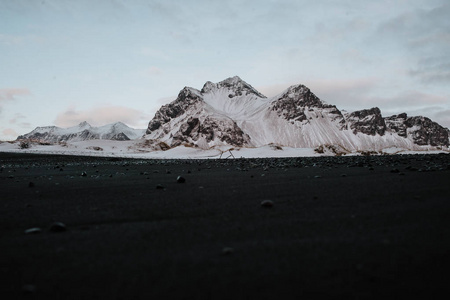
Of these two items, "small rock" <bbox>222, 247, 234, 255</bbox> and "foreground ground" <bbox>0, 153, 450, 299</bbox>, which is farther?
"small rock" <bbox>222, 247, 234, 255</bbox>

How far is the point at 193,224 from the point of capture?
370 cm

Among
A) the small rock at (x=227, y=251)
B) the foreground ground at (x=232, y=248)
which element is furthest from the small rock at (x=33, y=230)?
the small rock at (x=227, y=251)

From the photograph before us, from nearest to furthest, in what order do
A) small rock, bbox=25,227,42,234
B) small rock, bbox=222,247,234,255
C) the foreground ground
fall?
the foreground ground, small rock, bbox=222,247,234,255, small rock, bbox=25,227,42,234

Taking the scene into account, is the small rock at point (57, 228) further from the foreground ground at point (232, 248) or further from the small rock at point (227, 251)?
the small rock at point (227, 251)

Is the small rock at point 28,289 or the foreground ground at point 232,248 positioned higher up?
the foreground ground at point 232,248

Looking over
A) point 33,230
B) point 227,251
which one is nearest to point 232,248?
point 227,251

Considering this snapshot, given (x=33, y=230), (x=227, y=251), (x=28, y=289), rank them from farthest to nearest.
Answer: (x=33, y=230) → (x=227, y=251) → (x=28, y=289)

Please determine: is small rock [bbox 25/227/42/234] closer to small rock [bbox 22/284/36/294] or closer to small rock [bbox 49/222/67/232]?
small rock [bbox 49/222/67/232]

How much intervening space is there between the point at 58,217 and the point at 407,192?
17.7ft

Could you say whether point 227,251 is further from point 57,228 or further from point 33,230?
point 33,230

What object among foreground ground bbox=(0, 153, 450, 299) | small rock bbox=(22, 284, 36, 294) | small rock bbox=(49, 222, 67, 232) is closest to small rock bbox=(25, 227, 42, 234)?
foreground ground bbox=(0, 153, 450, 299)

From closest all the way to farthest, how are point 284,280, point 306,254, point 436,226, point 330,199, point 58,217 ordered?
point 284,280 < point 306,254 < point 436,226 < point 58,217 < point 330,199

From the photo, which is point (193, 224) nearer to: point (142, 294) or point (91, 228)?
point (91, 228)

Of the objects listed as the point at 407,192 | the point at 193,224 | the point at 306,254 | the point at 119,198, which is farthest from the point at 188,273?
the point at 407,192
